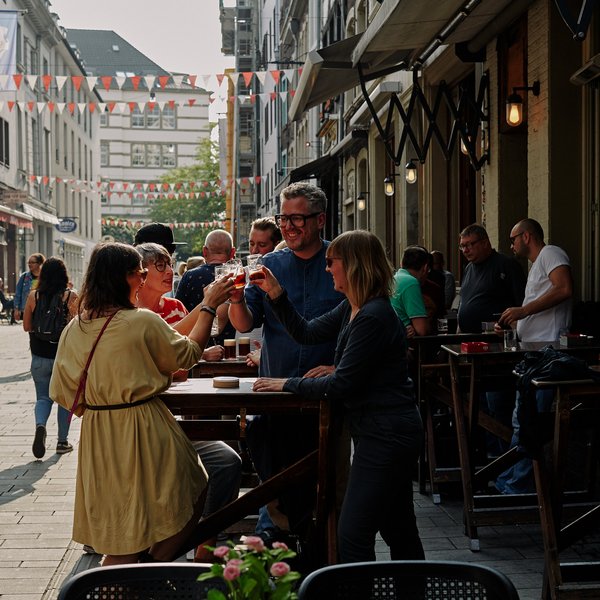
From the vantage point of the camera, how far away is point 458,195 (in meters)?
14.6

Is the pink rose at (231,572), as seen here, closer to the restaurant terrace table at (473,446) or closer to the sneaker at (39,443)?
the restaurant terrace table at (473,446)

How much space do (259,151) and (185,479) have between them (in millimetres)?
52844

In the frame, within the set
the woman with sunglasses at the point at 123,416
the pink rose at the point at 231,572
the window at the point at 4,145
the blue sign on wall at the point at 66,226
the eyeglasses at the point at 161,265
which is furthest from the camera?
the blue sign on wall at the point at 66,226

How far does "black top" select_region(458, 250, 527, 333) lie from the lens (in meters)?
8.16

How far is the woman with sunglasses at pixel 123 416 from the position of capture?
13.6 ft

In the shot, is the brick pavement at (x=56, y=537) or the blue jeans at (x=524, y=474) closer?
the brick pavement at (x=56, y=537)

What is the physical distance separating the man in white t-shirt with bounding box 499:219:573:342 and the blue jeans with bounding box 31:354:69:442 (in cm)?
413

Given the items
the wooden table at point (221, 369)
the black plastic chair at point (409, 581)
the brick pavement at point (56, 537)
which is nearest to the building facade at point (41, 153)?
the brick pavement at point (56, 537)

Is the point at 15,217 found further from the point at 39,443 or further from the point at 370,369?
the point at 370,369

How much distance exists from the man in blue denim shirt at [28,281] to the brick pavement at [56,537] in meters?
7.41

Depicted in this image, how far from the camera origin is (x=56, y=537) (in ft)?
20.6

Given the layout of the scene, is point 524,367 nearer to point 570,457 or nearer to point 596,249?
point 570,457

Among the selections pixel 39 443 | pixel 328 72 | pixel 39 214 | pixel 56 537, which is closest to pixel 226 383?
pixel 56 537

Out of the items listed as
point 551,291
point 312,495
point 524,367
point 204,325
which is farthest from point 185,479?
point 551,291
